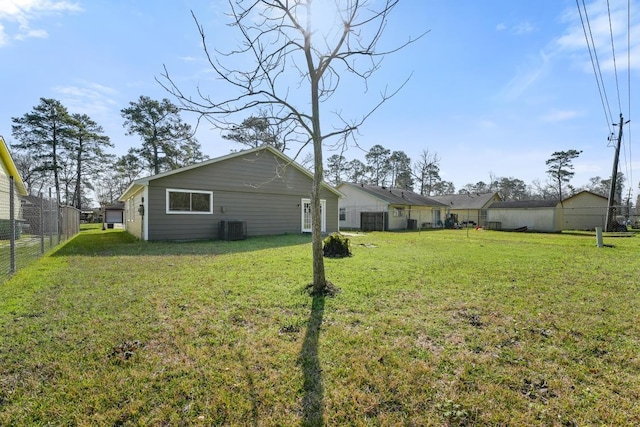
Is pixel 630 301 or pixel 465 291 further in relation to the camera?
pixel 465 291

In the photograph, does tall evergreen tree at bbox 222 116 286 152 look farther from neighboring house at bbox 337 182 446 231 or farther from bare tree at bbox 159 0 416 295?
neighboring house at bbox 337 182 446 231

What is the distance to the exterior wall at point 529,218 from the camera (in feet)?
78.1

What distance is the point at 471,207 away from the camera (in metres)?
30.7

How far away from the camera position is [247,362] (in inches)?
103

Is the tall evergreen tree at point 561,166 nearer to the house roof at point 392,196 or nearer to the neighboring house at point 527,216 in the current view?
the neighboring house at point 527,216

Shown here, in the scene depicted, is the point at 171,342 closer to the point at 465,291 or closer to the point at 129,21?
the point at 465,291

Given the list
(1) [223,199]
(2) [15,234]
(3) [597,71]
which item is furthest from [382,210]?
(2) [15,234]

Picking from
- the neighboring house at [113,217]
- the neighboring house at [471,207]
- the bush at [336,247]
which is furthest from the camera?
the neighboring house at [471,207]

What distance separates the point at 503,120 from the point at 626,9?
7.21 metres

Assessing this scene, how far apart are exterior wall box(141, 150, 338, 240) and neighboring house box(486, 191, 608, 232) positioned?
62.0 ft

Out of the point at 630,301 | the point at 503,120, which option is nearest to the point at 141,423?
the point at 630,301

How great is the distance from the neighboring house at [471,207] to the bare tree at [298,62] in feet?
92.0

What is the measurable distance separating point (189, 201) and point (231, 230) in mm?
2059

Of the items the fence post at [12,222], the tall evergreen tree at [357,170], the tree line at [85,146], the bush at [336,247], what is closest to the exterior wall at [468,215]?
the tree line at [85,146]
